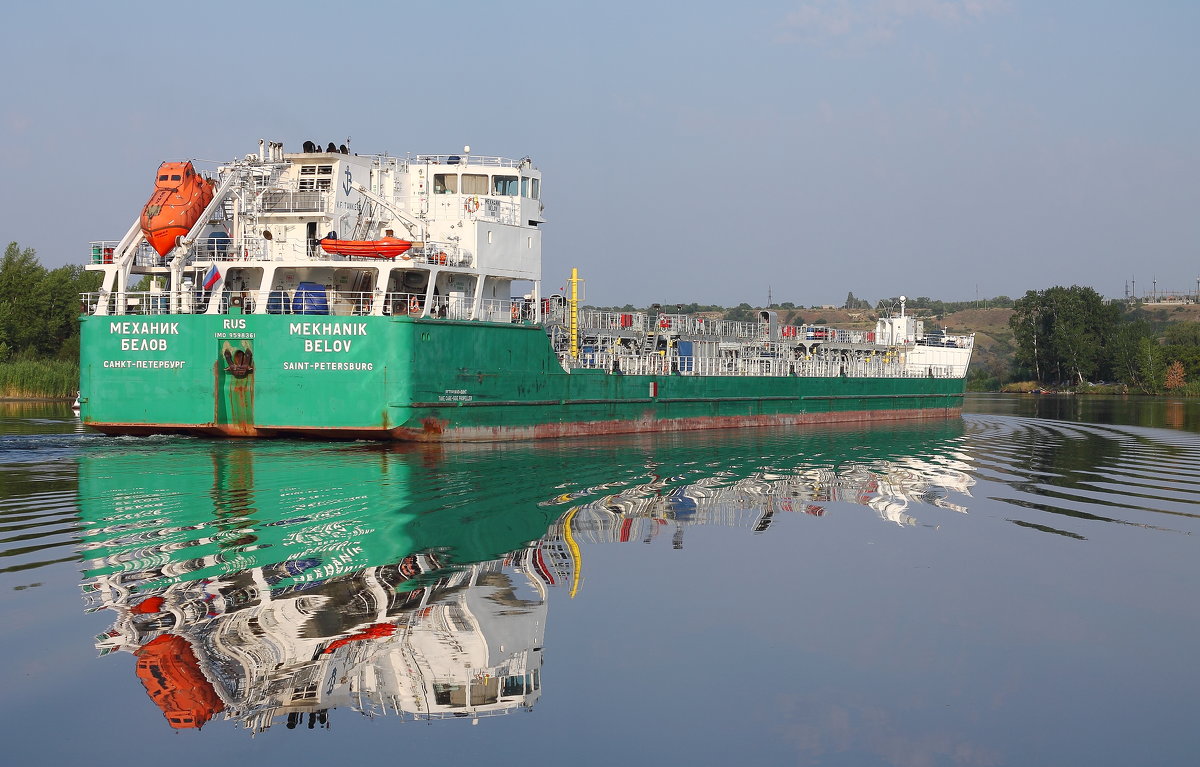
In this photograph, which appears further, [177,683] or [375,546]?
[375,546]

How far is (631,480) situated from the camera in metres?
19.8

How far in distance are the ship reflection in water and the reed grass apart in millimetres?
24343

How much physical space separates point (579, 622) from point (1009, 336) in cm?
14017

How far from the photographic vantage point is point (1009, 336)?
5492 inches

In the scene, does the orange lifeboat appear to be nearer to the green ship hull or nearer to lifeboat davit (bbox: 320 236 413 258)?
the green ship hull

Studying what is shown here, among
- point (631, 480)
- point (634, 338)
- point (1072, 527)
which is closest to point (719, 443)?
point (634, 338)

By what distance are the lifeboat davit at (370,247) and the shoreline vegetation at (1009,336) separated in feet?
61.1

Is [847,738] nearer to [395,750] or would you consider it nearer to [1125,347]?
A: [395,750]

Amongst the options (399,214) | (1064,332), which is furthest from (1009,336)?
(399,214)

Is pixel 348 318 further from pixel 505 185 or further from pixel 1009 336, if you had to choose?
pixel 1009 336

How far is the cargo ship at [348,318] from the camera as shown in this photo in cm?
2425

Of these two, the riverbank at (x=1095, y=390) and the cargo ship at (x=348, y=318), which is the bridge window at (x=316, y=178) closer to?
the cargo ship at (x=348, y=318)

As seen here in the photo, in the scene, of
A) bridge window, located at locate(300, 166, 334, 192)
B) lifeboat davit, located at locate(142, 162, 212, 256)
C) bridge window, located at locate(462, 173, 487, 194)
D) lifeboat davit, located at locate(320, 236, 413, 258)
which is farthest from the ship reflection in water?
bridge window, located at locate(462, 173, 487, 194)

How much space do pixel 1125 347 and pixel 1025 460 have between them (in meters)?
68.1
